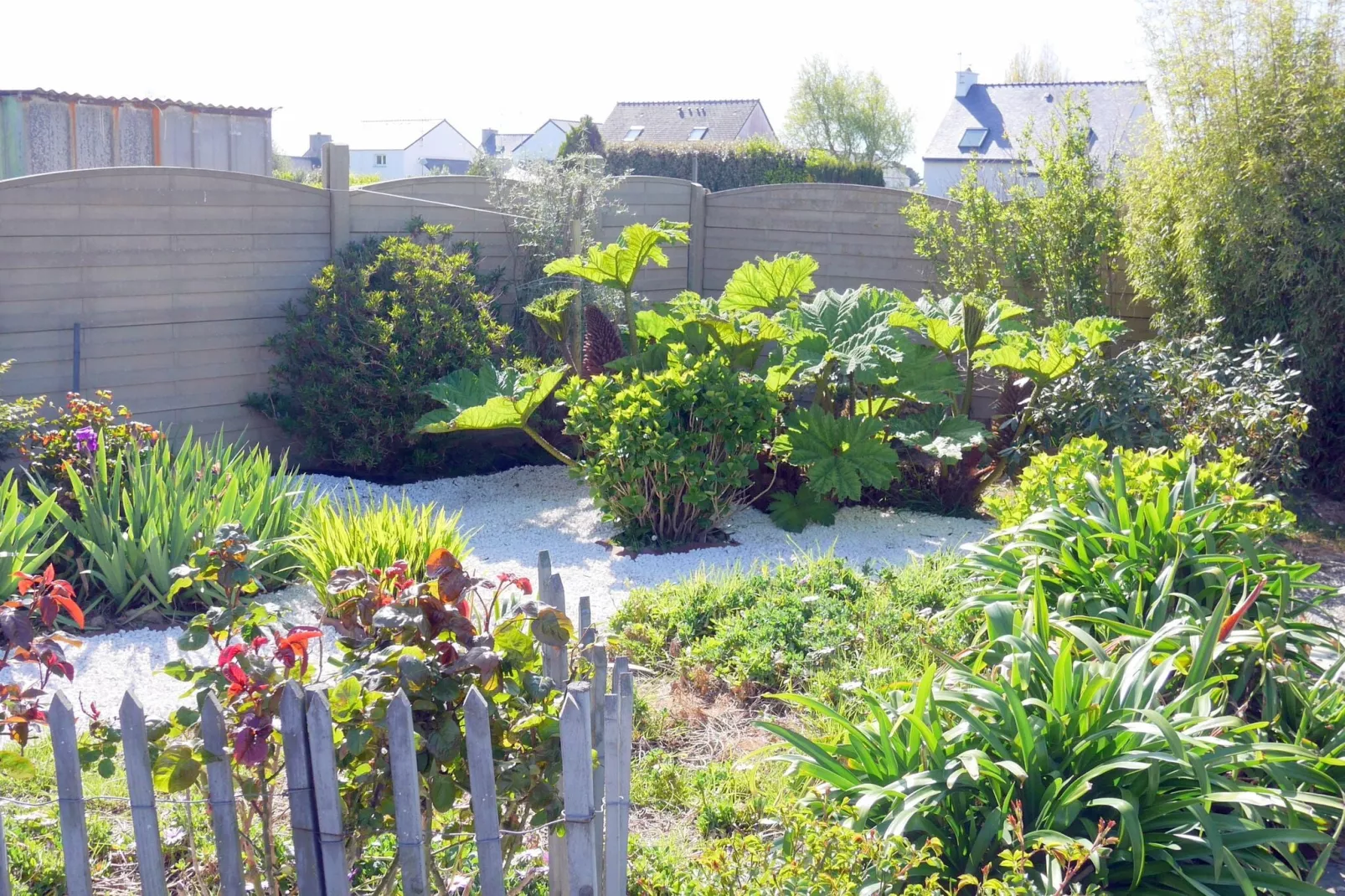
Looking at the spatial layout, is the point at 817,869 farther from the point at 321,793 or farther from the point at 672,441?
the point at 672,441

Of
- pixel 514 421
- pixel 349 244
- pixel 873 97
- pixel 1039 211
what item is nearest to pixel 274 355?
pixel 349 244

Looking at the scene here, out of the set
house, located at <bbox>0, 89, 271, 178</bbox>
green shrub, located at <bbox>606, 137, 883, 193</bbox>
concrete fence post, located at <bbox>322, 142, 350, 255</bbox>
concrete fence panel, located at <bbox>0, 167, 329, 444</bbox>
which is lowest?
concrete fence panel, located at <bbox>0, 167, 329, 444</bbox>

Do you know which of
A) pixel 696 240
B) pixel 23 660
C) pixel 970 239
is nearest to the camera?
pixel 23 660

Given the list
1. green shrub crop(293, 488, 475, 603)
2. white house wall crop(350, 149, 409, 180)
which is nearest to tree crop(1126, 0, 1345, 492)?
green shrub crop(293, 488, 475, 603)

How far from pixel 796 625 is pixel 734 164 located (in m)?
23.2

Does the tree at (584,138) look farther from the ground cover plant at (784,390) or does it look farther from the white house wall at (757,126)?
the white house wall at (757,126)

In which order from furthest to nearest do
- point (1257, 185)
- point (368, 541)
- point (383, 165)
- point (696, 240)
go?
point (383, 165)
point (696, 240)
point (1257, 185)
point (368, 541)

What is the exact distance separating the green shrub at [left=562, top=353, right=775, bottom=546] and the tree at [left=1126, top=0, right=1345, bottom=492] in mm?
3167

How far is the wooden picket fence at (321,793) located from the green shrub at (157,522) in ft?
9.08

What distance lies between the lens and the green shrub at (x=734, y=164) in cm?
2616

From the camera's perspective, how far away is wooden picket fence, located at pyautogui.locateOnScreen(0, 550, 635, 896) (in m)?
1.98

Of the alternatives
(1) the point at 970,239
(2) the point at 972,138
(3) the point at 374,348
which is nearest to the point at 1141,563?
(1) the point at 970,239

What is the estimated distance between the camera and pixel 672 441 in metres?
5.88

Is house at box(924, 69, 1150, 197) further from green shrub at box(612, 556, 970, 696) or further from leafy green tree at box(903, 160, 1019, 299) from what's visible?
green shrub at box(612, 556, 970, 696)
